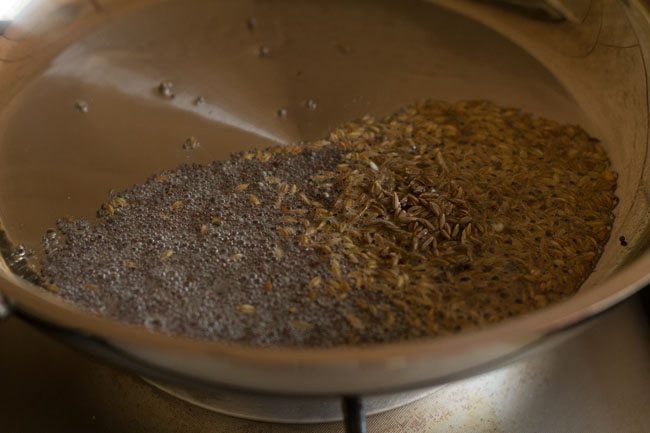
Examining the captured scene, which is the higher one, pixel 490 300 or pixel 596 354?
pixel 490 300

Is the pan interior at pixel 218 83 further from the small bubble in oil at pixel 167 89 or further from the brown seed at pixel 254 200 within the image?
the brown seed at pixel 254 200

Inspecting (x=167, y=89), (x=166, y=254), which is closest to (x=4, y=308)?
(x=166, y=254)

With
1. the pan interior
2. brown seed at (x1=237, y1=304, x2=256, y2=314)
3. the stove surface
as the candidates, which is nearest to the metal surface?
the pan interior

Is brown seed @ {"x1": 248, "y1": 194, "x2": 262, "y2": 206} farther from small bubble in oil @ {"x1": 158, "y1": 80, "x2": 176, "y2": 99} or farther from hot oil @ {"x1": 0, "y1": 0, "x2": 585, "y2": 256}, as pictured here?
small bubble in oil @ {"x1": 158, "y1": 80, "x2": 176, "y2": 99}

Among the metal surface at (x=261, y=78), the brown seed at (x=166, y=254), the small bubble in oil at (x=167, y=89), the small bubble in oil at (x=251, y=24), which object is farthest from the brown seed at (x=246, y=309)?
the small bubble in oil at (x=251, y=24)

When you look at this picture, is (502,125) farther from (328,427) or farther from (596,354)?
(328,427)

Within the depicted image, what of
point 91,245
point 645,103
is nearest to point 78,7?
point 91,245

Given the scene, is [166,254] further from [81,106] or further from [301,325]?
[81,106]
